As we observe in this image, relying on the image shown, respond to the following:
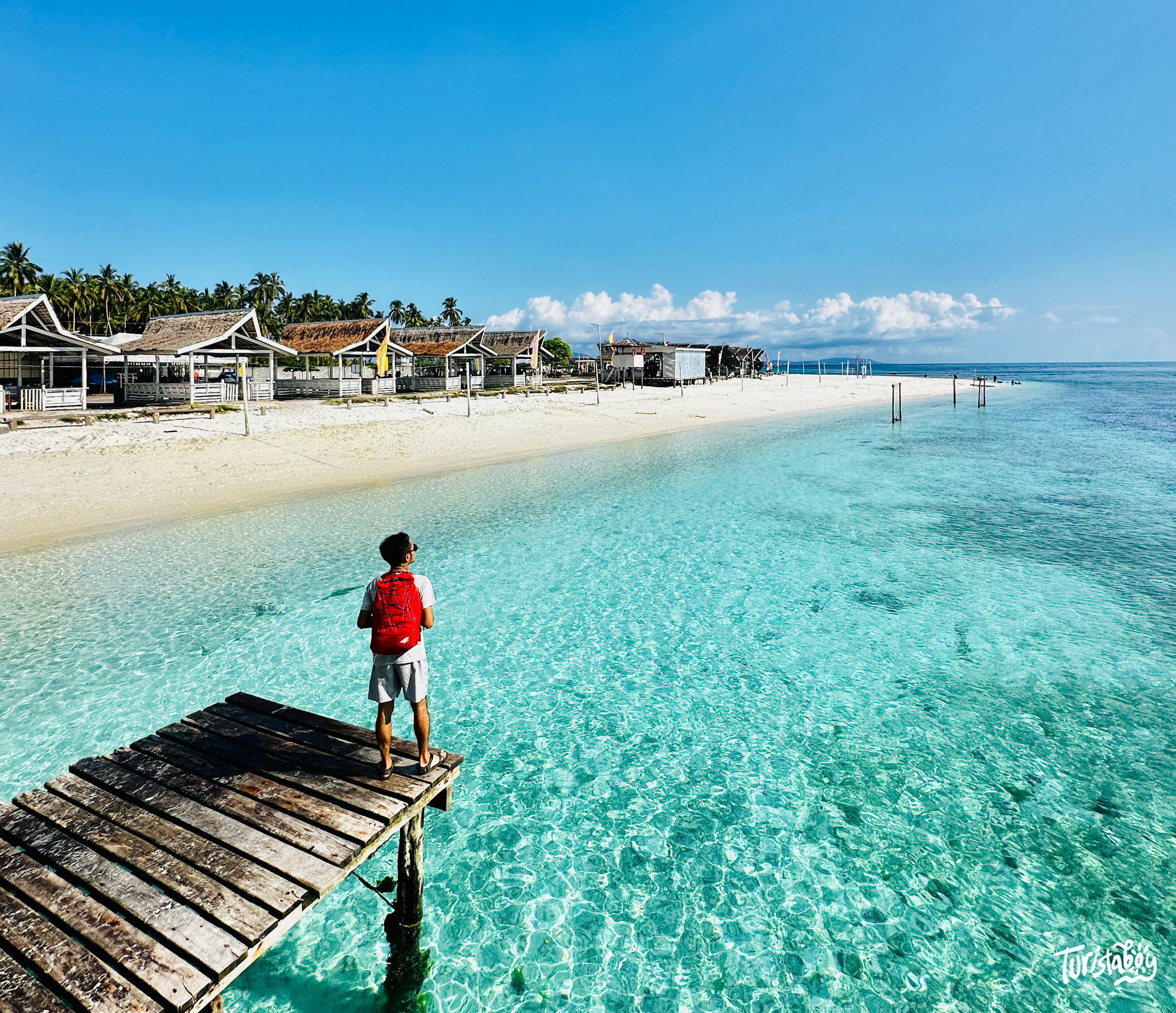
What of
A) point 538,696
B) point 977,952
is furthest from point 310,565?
point 977,952

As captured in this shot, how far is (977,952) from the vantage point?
16.6 ft

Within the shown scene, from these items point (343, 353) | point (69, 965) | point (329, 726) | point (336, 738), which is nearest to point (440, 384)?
point (343, 353)

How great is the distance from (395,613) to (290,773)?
139 cm

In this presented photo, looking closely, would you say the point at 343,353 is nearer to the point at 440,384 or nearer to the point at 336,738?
the point at 440,384

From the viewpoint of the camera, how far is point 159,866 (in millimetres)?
3957

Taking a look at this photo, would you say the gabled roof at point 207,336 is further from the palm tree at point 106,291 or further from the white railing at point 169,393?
the palm tree at point 106,291

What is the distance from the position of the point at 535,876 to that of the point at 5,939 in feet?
11.8

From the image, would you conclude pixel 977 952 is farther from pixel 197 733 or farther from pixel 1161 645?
pixel 1161 645

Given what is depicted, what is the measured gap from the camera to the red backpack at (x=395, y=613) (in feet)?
15.7

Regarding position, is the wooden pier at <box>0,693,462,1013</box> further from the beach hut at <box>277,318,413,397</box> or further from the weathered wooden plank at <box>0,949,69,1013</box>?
the beach hut at <box>277,318,413,397</box>

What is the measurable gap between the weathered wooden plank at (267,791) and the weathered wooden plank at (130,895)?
0.78 meters

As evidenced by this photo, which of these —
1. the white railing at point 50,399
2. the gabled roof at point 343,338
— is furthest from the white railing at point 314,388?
the white railing at point 50,399

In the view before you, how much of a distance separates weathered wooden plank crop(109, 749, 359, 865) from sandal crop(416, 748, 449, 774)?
0.80 meters

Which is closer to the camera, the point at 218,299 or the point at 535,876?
the point at 535,876
